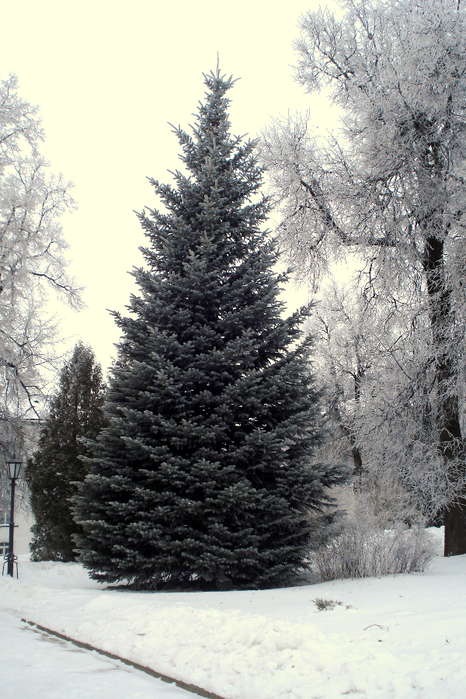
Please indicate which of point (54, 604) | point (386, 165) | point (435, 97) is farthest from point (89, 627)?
point (435, 97)

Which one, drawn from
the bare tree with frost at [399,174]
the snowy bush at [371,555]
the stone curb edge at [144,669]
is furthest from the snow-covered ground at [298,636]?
the bare tree with frost at [399,174]

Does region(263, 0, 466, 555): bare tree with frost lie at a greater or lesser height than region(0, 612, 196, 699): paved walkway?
greater

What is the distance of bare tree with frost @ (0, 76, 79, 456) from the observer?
1664 cm

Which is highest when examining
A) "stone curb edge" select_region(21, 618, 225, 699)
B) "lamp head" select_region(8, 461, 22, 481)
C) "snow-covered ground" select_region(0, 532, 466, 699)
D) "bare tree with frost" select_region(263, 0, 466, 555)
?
"bare tree with frost" select_region(263, 0, 466, 555)

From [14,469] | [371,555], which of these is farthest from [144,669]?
[14,469]

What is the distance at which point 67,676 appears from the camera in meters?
4.80

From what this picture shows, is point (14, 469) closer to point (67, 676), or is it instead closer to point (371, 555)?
point (371, 555)

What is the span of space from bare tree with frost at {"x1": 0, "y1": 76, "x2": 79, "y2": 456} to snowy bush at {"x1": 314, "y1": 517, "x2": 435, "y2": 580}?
37.2 ft

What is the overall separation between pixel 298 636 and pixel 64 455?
12.0 m

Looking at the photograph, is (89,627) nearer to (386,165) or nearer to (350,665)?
(350,665)

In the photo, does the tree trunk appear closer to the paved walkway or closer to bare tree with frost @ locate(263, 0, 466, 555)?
bare tree with frost @ locate(263, 0, 466, 555)

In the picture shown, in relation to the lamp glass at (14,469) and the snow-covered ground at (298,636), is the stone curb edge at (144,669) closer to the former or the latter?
the snow-covered ground at (298,636)

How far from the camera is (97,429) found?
15375 millimetres

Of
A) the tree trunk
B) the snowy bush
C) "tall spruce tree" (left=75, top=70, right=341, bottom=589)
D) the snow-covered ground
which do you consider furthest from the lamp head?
the tree trunk
